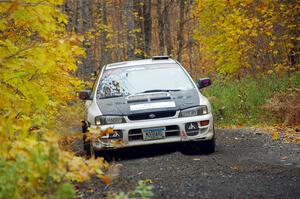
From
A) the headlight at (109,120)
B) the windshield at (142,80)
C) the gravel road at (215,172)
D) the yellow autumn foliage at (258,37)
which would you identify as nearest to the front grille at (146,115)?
the headlight at (109,120)

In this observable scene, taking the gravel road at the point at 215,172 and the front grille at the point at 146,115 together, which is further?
the front grille at the point at 146,115

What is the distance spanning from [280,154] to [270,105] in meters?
5.74

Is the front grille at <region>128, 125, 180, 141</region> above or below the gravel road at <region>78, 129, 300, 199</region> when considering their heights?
above

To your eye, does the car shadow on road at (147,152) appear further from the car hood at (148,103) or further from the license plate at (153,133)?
the car hood at (148,103)

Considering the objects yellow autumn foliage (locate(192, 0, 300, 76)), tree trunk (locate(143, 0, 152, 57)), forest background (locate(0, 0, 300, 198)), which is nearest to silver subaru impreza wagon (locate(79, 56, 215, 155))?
forest background (locate(0, 0, 300, 198))

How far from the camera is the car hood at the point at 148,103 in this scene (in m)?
9.64

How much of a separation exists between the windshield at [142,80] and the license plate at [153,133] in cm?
106

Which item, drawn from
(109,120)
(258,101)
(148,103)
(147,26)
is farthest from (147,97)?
(147,26)

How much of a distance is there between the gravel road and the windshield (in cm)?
105

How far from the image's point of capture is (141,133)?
9516 millimetres

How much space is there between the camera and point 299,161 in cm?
883

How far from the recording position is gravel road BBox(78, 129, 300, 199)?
674 centimetres

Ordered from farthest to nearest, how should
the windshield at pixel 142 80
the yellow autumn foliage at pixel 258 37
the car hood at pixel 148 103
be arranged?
the yellow autumn foliage at pixel 258 37 → the windshield at pixel 142 80 → the car hood at pixel 148 103

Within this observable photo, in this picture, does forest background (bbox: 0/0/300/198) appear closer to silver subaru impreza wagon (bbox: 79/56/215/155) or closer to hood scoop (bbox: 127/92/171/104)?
silver subaru impreza wagon (bbox: 79/56/215/155)
